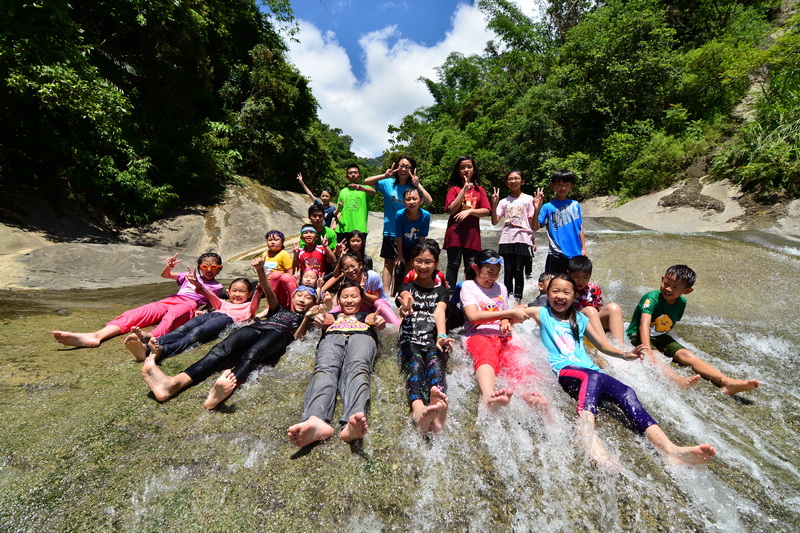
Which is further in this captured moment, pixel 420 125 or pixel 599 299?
pixel 420 125

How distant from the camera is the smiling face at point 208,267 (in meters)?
4.17

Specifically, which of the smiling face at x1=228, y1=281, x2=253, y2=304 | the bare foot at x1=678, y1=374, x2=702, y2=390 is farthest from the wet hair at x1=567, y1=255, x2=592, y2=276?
the smiling face at x1=228, y1=281, x2=253, y2=304

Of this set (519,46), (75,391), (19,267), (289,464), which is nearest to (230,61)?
(19,267)

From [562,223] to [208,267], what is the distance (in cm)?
433

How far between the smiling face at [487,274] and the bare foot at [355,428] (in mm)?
1709

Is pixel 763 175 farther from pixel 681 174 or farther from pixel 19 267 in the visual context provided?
pixel 19 267

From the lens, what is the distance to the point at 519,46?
28.8m

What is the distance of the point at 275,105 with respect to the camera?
1712 centimetres

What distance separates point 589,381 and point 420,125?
39.0 metres

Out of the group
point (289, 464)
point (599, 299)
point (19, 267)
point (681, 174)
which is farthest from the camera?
point (681, 174)

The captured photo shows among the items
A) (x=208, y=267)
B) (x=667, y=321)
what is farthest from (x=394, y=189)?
(x=667, y=321)

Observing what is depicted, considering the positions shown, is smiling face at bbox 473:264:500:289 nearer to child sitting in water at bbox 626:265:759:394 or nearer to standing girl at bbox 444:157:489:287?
standing girl at bbox 444:157:489:287

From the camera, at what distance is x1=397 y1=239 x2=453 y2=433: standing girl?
7.73ft

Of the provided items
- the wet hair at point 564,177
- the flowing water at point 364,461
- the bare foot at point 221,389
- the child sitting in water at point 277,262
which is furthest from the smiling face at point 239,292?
the wet hair at point 564,177
